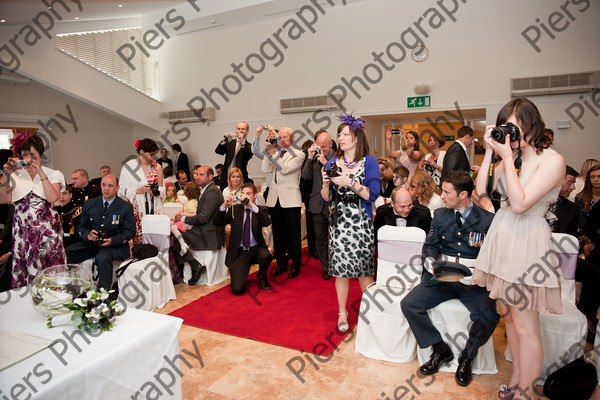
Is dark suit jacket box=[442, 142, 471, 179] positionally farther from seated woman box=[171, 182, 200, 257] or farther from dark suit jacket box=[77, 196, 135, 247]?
dark suit jacket box=[77, 196, 135, 247]

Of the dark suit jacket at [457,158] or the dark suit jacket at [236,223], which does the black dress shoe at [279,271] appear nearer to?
the dark suit jacket at [236,223]

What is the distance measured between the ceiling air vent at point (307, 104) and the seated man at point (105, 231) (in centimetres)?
512

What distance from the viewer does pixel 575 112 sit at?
639 cm

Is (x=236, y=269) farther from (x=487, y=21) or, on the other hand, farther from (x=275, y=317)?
(x=487, y=21)

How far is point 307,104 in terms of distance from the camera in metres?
8.37

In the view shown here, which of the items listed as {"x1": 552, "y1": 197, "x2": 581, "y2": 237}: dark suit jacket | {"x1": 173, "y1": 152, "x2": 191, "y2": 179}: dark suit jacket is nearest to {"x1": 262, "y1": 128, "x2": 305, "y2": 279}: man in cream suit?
{"x1": 552, "y1": 197, "x2": 581, "y2": 237}: dark suit jacket

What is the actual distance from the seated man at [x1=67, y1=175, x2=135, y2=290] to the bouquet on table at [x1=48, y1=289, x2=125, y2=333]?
207cm

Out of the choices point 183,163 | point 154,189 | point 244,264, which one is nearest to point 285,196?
point 244,264

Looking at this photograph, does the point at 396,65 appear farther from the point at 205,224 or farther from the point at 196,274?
the point at 196,274

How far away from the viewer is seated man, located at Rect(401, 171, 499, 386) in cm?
258

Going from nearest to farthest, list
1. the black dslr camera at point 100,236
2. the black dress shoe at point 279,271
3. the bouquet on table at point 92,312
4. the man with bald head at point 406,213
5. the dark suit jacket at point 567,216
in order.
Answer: the bouquet on table at point 92,312 → the man with bald head at point 406,213 → the dark suit jacket at point 567,216 → the black dslr camera at point 100,236 → the black dress shoe at point 279,271

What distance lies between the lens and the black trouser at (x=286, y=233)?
4.56m

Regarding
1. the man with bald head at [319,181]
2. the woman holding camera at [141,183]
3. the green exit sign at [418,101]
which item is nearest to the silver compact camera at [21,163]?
the woman holding camera at [141,183]

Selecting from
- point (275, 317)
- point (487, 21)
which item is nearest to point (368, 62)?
point (487, 21)
